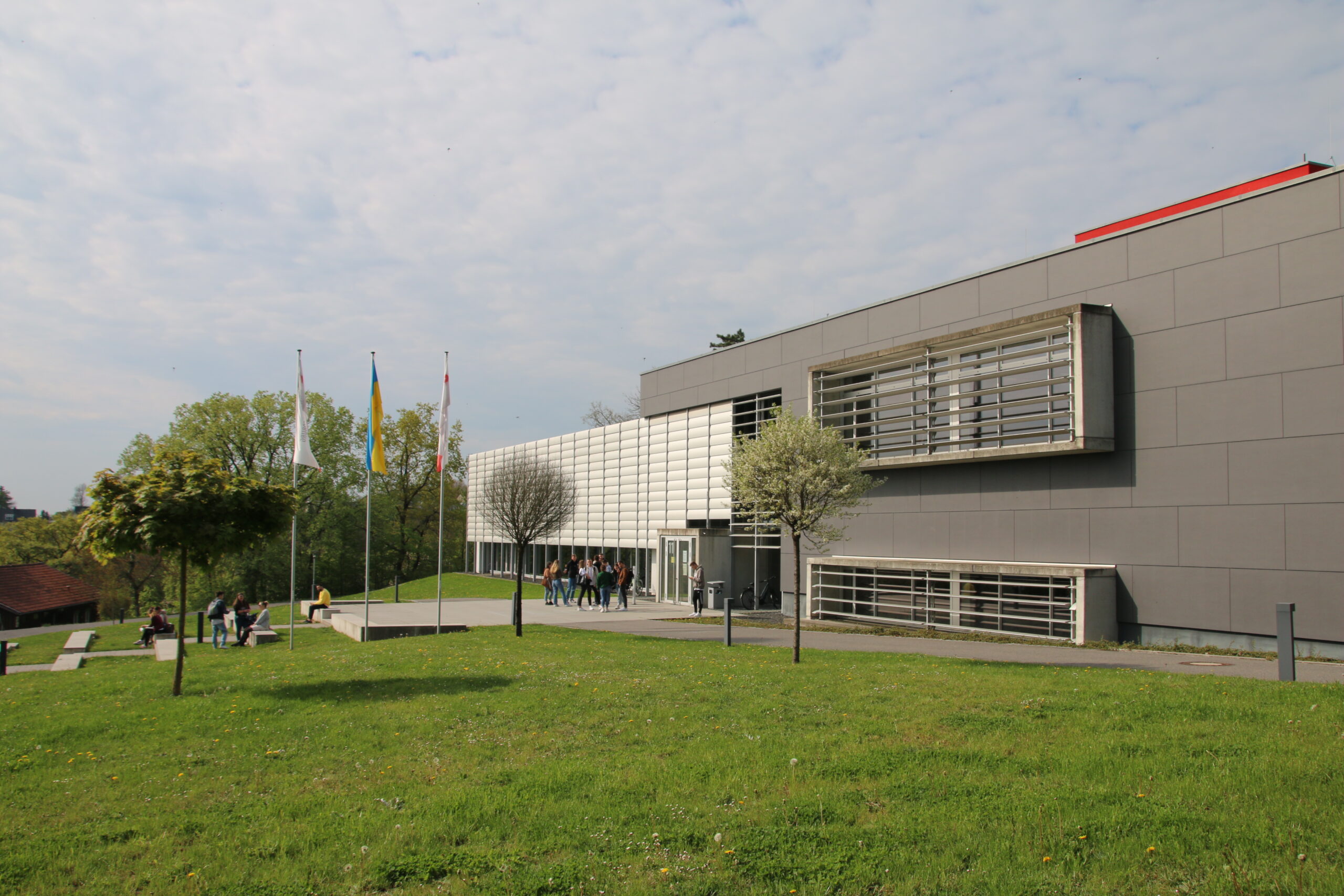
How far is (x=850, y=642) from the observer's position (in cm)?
1798

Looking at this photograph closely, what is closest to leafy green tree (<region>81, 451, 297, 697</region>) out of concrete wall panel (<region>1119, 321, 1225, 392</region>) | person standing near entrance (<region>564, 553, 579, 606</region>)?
concrete wall panel (<region>1119, 321, 1225, 392</region>)

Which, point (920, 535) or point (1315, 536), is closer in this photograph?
point (1315, 536)

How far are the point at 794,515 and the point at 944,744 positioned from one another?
685 centimetres

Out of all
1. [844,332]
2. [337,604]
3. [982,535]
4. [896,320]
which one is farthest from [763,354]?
[337,604]

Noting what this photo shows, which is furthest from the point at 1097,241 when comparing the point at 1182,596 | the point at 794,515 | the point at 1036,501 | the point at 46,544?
the point at 46,544

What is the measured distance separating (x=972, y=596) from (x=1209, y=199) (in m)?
10.8

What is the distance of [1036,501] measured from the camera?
19.1m

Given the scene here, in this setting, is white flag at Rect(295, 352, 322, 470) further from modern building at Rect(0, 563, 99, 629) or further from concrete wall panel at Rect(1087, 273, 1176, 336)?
modern building at Rect(0, 563, 99, 629)

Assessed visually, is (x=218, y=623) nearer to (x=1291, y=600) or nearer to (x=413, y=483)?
(x=1291, y=600)

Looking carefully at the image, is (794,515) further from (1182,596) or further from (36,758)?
(36,758)

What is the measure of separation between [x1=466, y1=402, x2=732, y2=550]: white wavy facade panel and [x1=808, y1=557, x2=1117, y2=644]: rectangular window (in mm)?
6083

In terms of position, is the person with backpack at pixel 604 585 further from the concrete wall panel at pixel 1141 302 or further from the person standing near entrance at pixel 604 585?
the concrete wall panel at pixel 1141 302

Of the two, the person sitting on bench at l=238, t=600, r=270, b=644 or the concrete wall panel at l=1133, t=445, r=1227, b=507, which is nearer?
the concrete wall panel at l=1133, t=445, r=1227, b=507

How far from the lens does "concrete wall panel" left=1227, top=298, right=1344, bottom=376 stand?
47.0 feet
